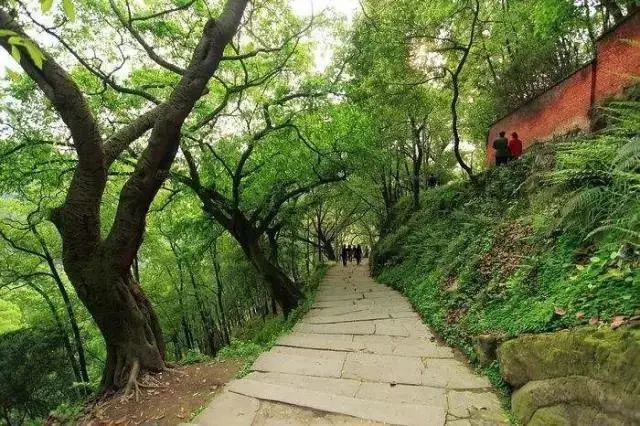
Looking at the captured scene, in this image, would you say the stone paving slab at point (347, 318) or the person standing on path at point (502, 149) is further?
the person standing on path at point (502, 149)

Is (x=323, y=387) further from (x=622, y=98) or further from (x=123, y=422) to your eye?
(x=622, y=98)

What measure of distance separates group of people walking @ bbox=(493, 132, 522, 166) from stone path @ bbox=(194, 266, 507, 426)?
7168 mm

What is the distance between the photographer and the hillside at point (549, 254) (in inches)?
140

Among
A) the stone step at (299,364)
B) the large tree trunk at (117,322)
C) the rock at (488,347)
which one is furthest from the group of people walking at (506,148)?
the large tree trunk at (117,322)

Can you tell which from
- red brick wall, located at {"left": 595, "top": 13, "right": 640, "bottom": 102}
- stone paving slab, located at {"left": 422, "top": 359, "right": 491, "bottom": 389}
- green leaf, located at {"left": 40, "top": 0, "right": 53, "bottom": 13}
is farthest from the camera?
red brick wall, located at {"left": 595, "top": 13, "right": 640, "bottom": 102}

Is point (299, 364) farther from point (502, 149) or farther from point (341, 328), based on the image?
point (502, 149)

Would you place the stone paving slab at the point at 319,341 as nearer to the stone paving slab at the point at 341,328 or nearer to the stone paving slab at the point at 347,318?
the stone paving slab at the point at 341,328

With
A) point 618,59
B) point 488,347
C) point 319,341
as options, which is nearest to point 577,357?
point 488,347

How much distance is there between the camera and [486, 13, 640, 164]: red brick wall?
7932 mm

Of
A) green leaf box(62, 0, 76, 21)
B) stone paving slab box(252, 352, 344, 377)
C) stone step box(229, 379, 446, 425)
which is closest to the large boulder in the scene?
stone step box(229, 379, 446, 425)

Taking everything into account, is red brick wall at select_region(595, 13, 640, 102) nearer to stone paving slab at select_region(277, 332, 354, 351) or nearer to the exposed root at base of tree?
stone paving slab at select_region(277, 332, 354, 351)

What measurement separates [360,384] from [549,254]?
116 inches

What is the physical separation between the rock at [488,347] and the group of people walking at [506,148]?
831cm

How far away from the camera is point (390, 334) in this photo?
6.86 m
